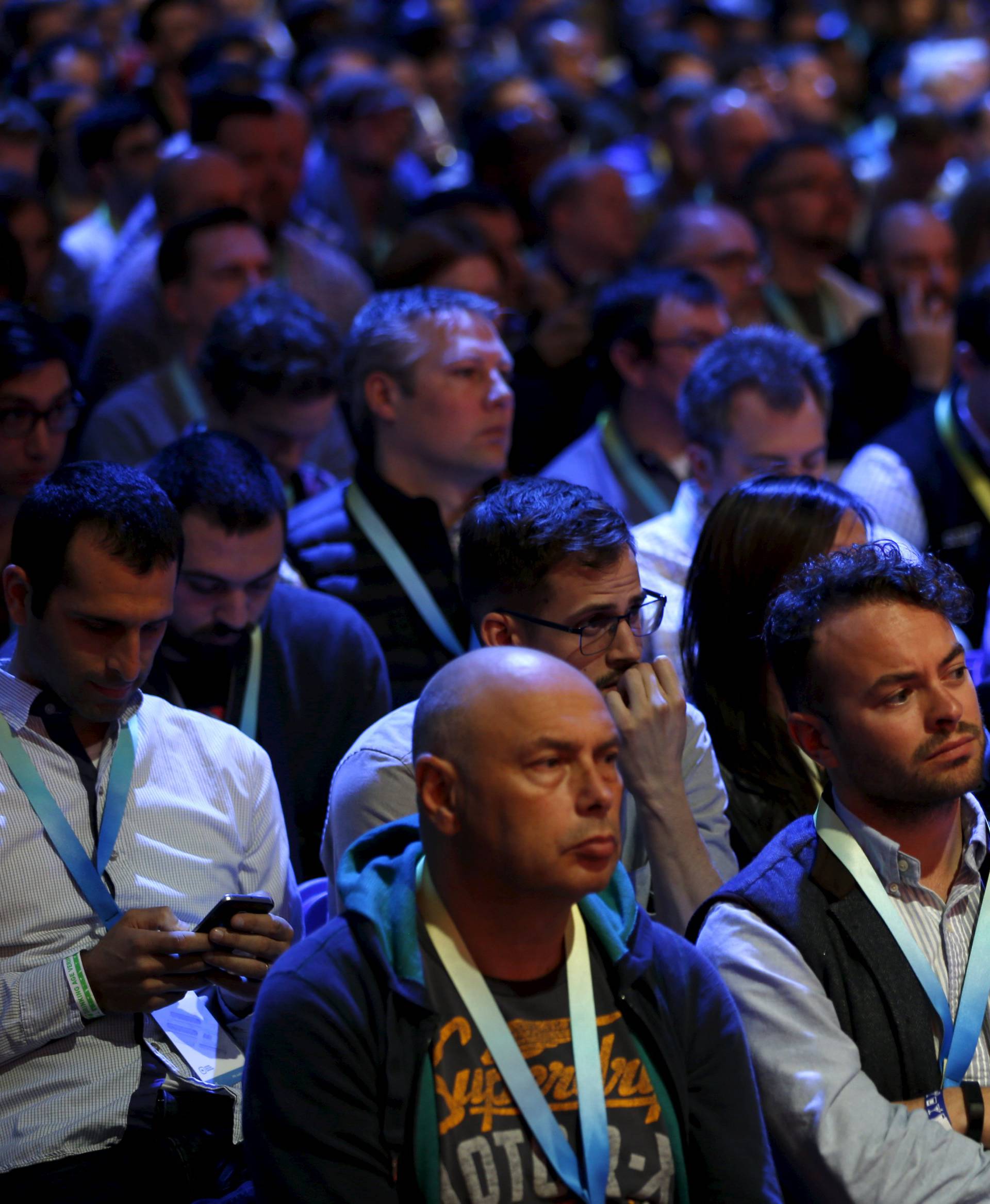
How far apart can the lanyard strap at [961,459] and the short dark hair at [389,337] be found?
4.44 feet

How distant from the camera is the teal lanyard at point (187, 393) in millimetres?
4316

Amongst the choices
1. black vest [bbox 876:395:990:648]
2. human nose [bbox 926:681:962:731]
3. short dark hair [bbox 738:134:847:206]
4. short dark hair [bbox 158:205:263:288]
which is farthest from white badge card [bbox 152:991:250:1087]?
short dark hair [bbox 738:134:847:206]

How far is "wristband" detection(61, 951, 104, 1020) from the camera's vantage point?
2258 millimetres

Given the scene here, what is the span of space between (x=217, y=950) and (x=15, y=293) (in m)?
2.96

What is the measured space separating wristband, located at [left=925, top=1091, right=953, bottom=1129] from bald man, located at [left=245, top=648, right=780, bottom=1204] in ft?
0.90

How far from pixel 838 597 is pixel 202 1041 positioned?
127 cm

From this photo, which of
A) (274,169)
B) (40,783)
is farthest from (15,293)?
(40,783)

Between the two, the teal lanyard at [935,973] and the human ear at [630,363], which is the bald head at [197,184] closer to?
the human ear at [630,363]

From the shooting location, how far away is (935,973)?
7.21 feet

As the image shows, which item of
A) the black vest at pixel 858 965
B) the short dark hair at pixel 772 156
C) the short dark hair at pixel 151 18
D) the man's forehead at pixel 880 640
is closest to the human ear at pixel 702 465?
the man's forehead at pixel 880 640

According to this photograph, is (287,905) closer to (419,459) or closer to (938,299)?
(419,459)

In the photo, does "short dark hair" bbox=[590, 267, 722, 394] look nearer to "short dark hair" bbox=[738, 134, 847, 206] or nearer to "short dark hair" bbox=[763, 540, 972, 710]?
"short dark hair" bbox=[738, 134, 847, 206]

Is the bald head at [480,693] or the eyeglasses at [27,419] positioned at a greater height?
the bald head at [480,693]

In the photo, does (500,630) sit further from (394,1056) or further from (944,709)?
(394,1056)
